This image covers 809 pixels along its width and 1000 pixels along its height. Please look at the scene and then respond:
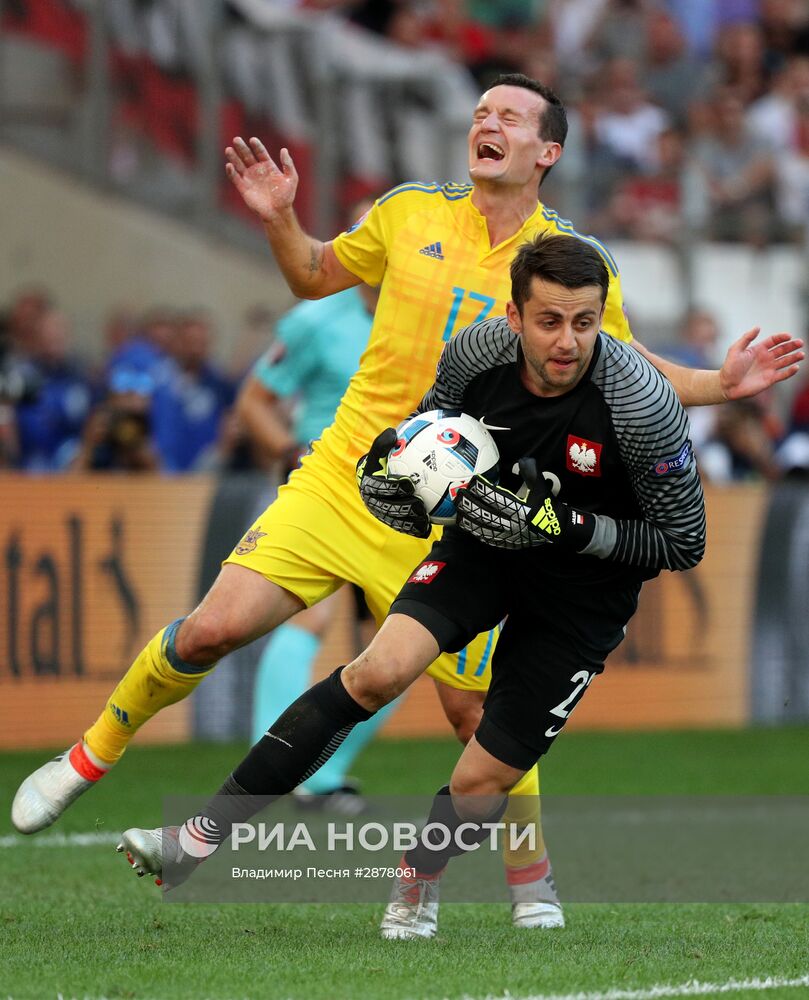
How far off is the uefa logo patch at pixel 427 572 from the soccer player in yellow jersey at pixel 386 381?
437mm

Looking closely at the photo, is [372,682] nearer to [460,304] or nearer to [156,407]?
[460,304]

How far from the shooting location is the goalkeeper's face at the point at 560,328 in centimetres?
527

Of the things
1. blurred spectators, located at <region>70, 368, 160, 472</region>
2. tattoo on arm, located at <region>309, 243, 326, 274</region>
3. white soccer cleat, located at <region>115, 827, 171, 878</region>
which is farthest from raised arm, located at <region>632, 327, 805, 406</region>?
blurred spectators, located at <region>70, 368, 160, 472</region>

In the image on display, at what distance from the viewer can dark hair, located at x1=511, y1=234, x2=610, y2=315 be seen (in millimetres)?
5277

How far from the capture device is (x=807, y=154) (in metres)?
17.7

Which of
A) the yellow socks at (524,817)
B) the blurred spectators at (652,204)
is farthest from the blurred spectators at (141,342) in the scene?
the yellow socks at (524,817)

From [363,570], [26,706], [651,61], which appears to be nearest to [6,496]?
[26,706]

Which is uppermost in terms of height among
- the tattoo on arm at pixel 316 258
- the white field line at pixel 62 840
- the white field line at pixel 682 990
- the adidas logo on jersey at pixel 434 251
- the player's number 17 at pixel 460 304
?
the adidas logo on jersey at pixel 434 251

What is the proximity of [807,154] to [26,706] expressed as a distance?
1037cm

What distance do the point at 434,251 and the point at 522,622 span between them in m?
1.33

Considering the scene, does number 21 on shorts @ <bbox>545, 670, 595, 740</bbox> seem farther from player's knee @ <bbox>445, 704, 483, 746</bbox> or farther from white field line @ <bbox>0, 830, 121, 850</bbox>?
white field line @ <bbox>0, 830, 121, 850</bbox>

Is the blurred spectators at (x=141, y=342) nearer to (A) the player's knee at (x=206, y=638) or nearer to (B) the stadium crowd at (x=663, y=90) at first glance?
(B) the stadium crowd at (x=663, y=90)

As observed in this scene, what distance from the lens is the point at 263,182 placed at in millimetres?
6195

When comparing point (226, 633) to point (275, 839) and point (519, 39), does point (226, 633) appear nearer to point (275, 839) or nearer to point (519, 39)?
point (275, 839)
